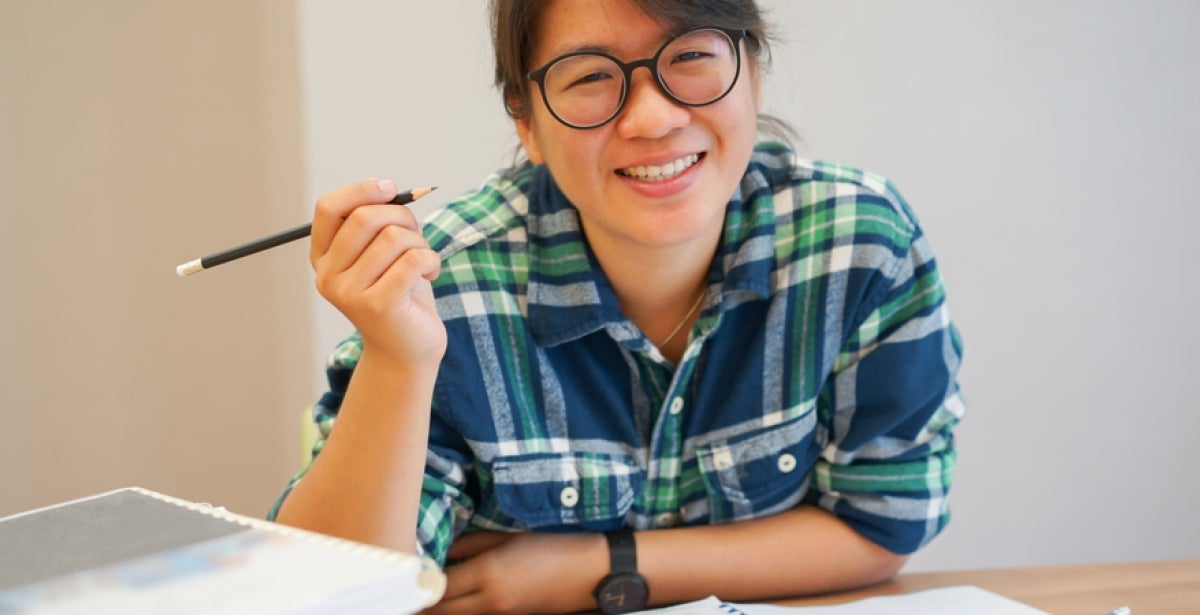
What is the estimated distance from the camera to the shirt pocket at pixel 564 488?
3.46 feet

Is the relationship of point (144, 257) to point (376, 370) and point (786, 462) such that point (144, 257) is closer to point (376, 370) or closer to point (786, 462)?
point (376, 370)

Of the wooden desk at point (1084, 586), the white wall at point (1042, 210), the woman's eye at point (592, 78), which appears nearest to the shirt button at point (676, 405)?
the wooden desk at point (1084, 586)

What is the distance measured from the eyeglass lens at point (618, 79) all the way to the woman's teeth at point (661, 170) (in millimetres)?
59

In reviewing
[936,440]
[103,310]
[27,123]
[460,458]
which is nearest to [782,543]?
[936,440]

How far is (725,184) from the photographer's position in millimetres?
1062

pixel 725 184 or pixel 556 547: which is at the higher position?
pixel 725 184

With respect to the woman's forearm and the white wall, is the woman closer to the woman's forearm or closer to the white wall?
the woman's forearm

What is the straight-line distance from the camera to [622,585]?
1.01 m

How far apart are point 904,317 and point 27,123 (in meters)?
1.63

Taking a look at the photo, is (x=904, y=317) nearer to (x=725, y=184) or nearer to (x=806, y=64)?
(x=725, y=184)

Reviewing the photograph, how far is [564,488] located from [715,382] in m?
0.19

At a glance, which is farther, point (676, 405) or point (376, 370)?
point (676, 405)

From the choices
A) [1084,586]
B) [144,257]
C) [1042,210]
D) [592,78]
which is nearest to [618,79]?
[592,78]

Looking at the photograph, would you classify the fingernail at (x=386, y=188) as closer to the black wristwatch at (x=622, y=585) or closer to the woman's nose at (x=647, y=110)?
the woman's nose at (x=647, y=110)
